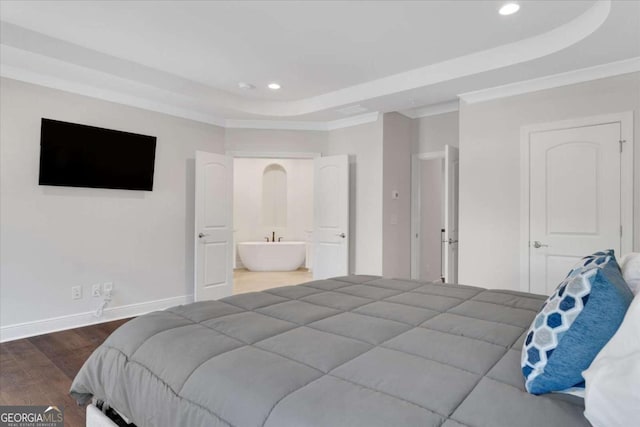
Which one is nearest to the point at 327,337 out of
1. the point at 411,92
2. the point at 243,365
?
the point at 243,365

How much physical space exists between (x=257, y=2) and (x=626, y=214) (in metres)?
3.41

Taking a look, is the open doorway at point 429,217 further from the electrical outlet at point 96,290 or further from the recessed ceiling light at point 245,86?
the electrical outlet at point 96,290

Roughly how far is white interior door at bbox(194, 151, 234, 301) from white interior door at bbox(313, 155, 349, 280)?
1.23m

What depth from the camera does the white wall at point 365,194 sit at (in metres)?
4.89

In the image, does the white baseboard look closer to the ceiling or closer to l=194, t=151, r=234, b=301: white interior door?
l=194, t=151, r=234, b=301: white interior door

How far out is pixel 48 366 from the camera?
2.80 metres

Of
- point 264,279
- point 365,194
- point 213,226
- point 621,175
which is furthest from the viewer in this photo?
point 264,279

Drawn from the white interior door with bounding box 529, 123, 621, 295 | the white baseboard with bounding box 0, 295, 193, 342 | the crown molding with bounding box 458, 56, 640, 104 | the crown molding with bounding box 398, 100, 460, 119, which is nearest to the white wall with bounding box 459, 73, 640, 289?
the crown molding with bounding box 458, 56, 640, 104

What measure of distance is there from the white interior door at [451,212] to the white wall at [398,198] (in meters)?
0.86

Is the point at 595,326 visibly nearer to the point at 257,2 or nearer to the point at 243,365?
the point at 243,365

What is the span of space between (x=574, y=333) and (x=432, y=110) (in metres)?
4.51

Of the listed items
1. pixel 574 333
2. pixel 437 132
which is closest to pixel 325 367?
pixel 574 333

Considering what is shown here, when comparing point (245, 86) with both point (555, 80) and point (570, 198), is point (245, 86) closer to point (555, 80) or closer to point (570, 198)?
point (555, 80)

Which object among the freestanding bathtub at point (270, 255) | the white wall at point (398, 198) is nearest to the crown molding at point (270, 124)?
the white wall at point (398, 198)
